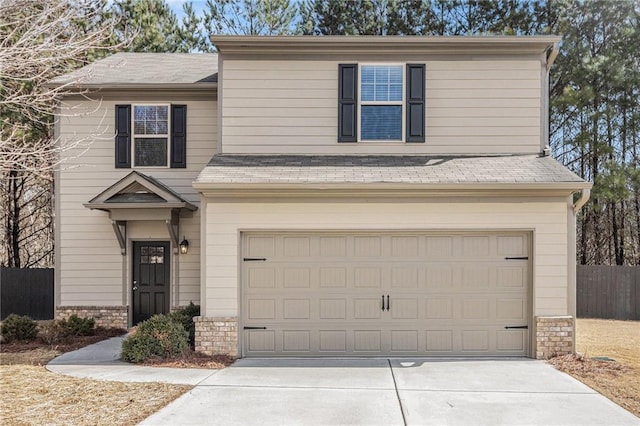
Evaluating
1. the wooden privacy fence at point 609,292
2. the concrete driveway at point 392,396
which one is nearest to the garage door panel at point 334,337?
the concrete driveway at point 392,396

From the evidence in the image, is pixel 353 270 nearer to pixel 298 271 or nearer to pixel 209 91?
pixel 298 271

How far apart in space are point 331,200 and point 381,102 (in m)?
2.48

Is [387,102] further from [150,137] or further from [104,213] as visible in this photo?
[104,213]

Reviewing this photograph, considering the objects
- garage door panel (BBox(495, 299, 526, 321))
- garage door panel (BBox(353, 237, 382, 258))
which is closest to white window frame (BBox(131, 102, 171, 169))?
garage door panel (BBox(353, 237, 382, 258))

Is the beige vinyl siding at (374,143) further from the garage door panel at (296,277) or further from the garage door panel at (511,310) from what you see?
the garage door panel at (511,310)

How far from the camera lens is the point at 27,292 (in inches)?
610

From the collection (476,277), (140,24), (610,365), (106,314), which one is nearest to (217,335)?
(106,314)

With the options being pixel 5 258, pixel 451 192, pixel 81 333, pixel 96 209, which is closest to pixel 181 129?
pixel 96 209

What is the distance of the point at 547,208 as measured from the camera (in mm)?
8922

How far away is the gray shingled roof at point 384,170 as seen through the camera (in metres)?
8.81

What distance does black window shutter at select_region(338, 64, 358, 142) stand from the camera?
33.5 feet

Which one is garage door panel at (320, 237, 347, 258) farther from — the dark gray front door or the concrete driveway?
the dark gray front door

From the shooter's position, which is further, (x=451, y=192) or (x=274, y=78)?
(x=274, y=78)

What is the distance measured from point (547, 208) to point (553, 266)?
37.9 inches
